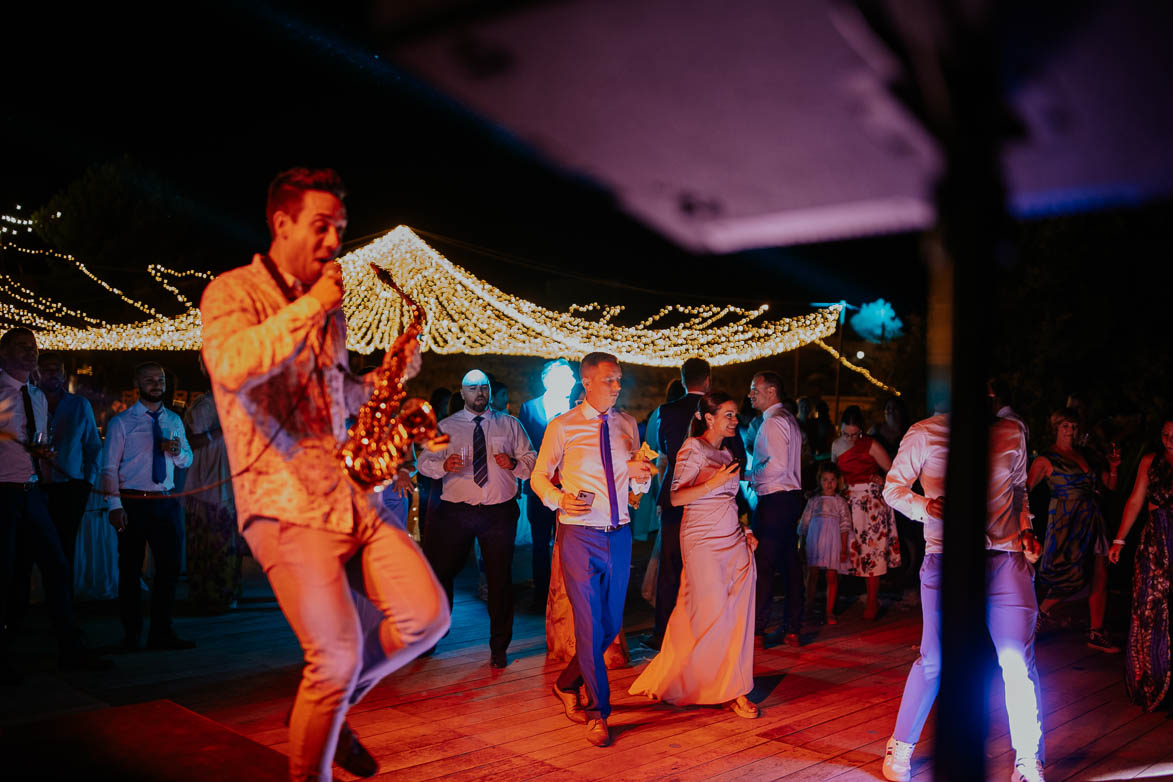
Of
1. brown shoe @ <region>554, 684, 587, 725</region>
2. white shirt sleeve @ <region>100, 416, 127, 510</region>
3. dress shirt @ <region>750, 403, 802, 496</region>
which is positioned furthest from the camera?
dress shirt @ <region>750, 403, 802, 496</region>

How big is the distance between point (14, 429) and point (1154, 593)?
6.98 m

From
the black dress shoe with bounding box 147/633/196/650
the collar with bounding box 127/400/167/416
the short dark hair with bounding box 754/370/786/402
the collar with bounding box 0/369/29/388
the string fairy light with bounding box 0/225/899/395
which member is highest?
the string fairy light with bounding box 0/225/899/395

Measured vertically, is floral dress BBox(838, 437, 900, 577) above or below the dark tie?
below

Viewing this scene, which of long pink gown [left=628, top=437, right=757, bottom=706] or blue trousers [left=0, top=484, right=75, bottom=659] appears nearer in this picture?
long pink gown [left=628, top=437, right=757, bottom=706]

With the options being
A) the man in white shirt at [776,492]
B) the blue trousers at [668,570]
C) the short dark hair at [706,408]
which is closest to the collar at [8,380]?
the short dark hair at [706,408]

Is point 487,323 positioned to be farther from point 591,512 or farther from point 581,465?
point 591,512

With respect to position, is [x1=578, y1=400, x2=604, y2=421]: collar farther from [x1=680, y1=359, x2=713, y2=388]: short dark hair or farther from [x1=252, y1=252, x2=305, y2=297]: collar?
[x1=252, y1=252, x2=305, y2=297]: collar

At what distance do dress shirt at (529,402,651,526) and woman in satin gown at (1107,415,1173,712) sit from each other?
3162mm

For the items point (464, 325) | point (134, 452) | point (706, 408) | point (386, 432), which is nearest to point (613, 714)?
point (706, 408)

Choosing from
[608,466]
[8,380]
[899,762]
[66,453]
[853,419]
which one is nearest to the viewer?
[899,762]

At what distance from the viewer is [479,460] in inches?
240

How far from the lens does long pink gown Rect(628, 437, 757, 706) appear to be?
16.7 ft

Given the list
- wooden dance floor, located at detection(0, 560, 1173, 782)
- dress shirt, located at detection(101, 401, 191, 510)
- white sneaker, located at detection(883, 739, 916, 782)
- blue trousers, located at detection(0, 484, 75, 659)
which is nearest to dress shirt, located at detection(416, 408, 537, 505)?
wooden dance floor, located at detection(0, 560, 1173, 782)

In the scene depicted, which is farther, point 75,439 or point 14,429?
point 75,439
